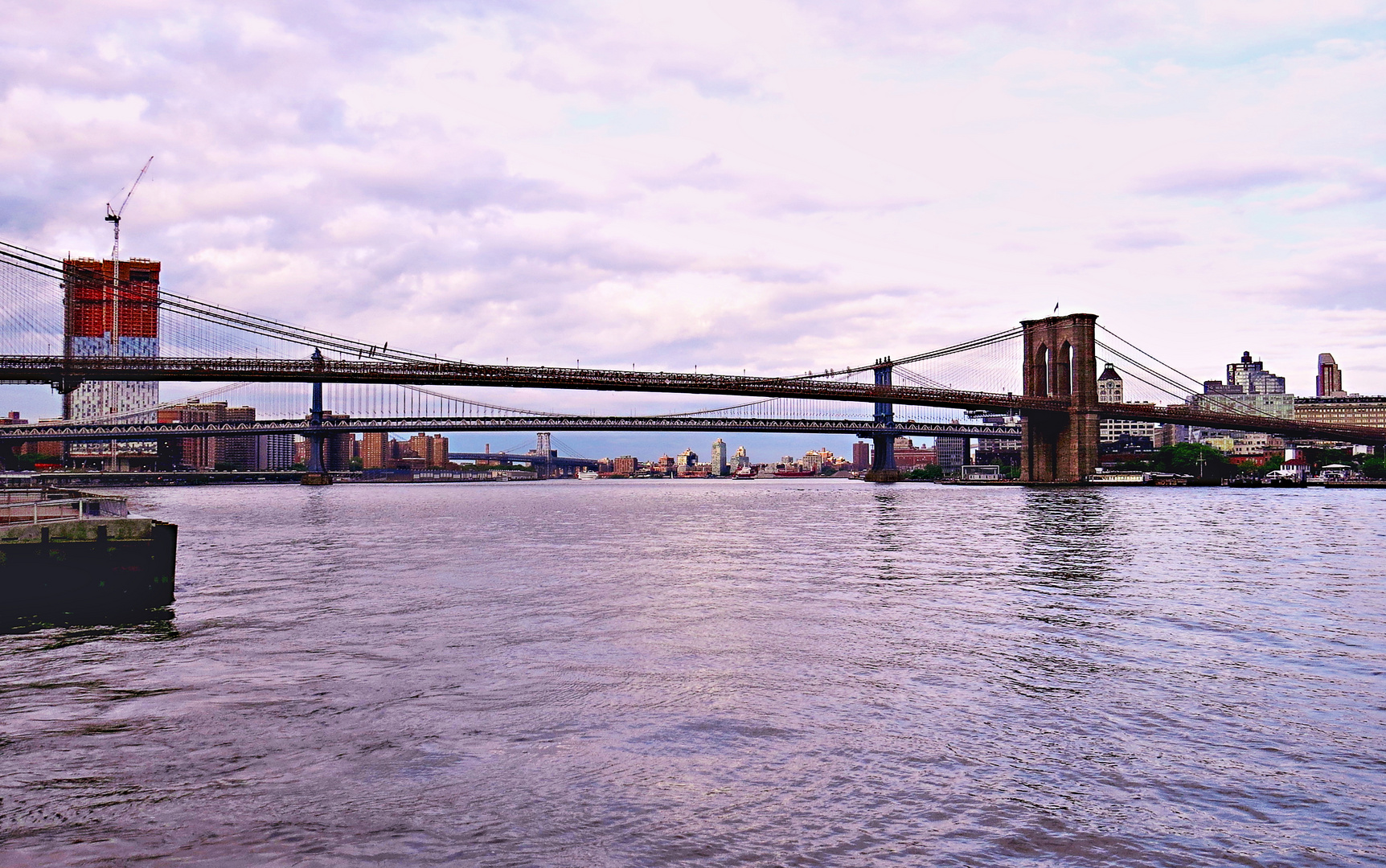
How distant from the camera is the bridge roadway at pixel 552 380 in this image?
55.9m

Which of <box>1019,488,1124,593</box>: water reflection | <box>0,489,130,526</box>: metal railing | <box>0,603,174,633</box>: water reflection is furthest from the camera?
<box>1019,488,1124,593</box>: water reflection

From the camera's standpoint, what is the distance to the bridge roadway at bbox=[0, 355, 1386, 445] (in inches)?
2201

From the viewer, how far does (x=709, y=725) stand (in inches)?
374

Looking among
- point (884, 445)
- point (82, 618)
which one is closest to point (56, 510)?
point (82, 618)

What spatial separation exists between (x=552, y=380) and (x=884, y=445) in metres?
72.7

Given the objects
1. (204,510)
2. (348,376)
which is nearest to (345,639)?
(204,510)

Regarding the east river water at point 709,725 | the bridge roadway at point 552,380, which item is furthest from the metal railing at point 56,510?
the bridge roadway at point 552,380

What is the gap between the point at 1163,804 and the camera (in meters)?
7.25

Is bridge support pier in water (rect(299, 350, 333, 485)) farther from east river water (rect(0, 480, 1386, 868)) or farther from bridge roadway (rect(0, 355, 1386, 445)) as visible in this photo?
east river water (rect(0, 480, 1386, 868))

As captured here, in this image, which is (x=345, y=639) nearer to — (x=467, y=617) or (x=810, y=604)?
(x=467, y=617)

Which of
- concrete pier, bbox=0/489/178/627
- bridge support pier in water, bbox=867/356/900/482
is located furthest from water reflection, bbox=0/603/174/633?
bridge support pier in water, bbox=867/356/900/482

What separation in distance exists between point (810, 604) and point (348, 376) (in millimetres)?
57632

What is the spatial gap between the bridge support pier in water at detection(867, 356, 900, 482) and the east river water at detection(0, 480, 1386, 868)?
100m

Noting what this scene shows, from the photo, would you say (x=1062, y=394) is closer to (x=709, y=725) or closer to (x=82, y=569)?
(x=82, y=569)
